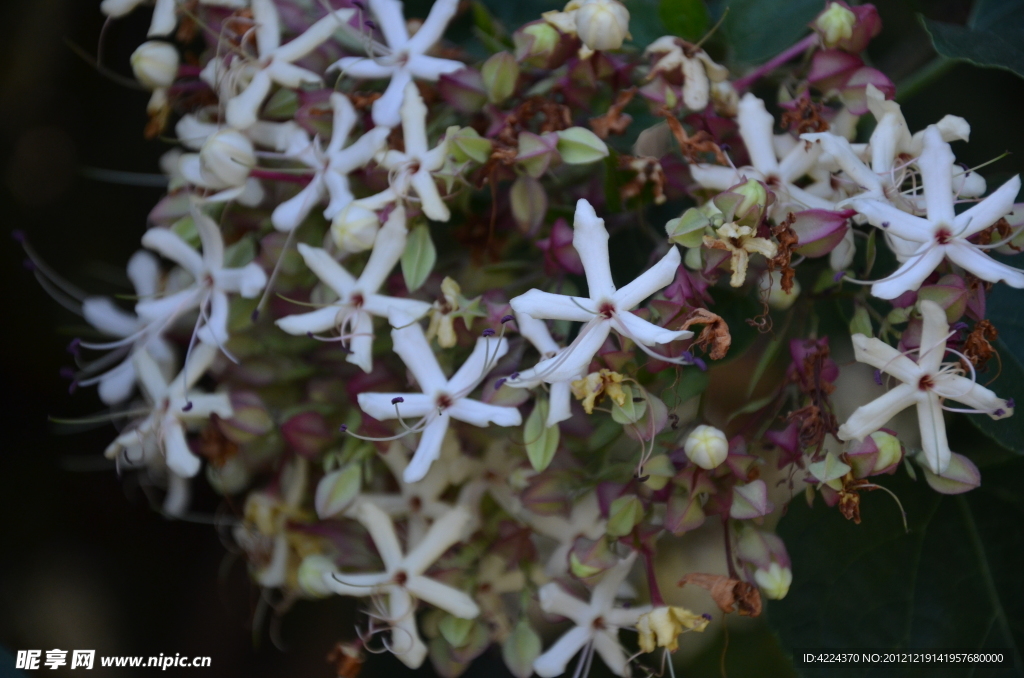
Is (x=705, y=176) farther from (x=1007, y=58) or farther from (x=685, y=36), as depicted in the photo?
(x=1007, y=58)

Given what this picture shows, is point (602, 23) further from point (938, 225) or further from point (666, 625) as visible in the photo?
point (666, 625)

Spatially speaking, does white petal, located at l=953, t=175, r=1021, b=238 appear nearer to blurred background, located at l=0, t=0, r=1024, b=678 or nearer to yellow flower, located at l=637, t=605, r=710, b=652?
yellow flower, located at l=637, t=605, r=710, b=652

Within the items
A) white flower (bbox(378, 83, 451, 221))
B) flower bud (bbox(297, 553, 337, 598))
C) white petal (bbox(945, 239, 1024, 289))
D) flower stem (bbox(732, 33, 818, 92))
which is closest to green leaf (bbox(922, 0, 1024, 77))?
flower stem (bbox(732, 33, 818, 92))

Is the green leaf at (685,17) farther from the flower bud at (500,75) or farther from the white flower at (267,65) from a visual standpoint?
the white flower at (267,65)

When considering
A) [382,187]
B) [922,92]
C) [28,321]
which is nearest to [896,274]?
[382,187]

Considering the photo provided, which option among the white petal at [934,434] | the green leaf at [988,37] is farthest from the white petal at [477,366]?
the green leaf at [988,37]

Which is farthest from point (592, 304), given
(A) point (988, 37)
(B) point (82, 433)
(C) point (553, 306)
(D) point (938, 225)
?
(B) point (82, 433)
